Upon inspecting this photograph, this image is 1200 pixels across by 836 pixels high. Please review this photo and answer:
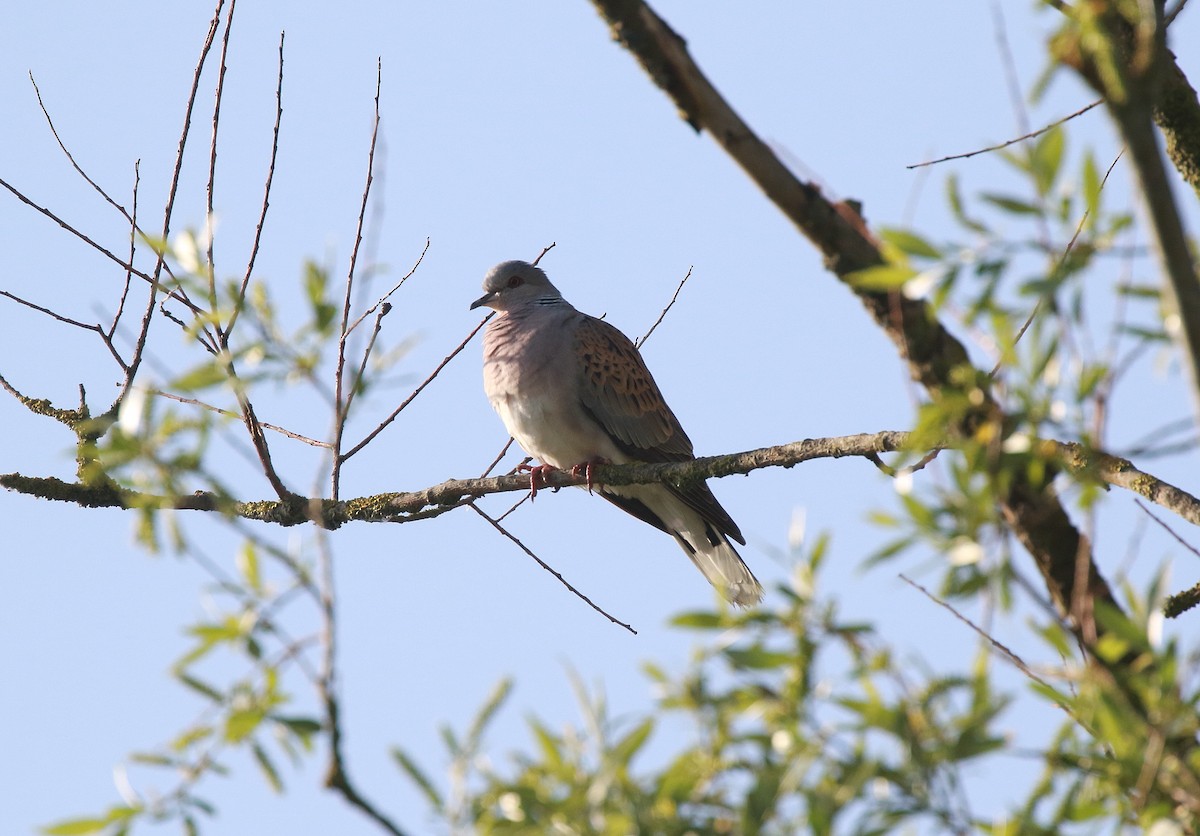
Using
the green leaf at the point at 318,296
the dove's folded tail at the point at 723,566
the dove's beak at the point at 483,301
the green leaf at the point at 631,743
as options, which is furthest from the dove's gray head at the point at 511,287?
the green leaf at the point at 631,743

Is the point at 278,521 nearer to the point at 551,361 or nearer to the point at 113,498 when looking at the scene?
the point at 113,498

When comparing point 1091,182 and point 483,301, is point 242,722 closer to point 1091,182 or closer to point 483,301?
point 1091,182

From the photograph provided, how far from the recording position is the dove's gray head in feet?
20.3

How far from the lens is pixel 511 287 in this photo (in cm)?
624

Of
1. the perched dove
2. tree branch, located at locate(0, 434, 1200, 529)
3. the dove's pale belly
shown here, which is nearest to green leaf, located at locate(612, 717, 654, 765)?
tree branch, located at locate(0, 434, 1200, 529)

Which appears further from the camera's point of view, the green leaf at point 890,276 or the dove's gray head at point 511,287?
the dove's gray head at point 511,287

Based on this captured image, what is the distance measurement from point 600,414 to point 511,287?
1090 mm

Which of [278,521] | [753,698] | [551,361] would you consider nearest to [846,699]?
[753,698]

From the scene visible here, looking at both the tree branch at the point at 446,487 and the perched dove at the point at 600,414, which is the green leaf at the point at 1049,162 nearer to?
the tree branch at the point at 446,487

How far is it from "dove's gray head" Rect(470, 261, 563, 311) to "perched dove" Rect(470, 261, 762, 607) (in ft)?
0.98

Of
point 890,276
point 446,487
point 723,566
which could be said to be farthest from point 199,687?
point 723,566

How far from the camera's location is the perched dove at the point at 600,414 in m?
5.30

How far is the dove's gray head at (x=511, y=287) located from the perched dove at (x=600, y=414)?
0.30 metres

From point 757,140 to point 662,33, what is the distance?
243 millimetres
